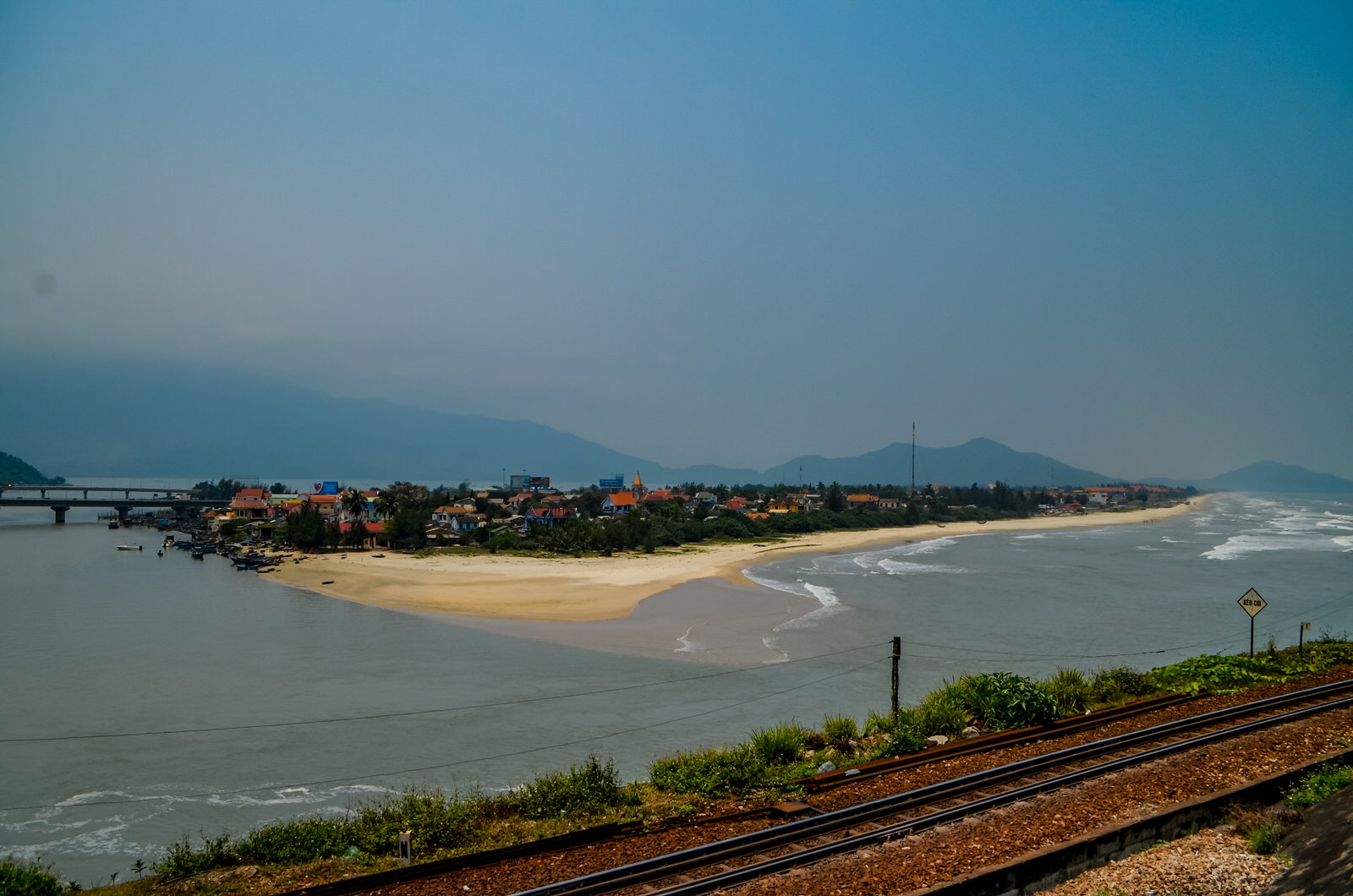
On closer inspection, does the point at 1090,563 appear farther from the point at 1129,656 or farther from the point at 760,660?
the point at 760,660

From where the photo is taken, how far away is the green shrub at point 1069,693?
46.8 feet

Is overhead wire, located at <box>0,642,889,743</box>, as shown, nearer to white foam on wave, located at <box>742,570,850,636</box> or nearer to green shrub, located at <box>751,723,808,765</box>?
white foam on wave, located at <box>742,570,850,636</box>

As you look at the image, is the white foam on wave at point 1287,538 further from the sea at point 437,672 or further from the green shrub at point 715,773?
the green shrub at point 715,773

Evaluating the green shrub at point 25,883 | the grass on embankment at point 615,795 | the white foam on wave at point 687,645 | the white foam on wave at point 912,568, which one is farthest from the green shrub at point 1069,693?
the white foam on wave at point 912,568

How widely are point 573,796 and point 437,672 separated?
52.8 feet

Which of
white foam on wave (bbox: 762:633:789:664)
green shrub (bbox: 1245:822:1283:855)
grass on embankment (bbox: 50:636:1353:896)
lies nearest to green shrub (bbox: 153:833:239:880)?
grass on embankment (bbox: 50:636:1353:896)

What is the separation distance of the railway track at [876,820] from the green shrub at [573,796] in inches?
65.8

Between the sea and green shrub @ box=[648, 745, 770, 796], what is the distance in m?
3.20

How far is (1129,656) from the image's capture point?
25.7 meters

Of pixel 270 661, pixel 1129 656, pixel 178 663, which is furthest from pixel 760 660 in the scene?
pixel 178 663

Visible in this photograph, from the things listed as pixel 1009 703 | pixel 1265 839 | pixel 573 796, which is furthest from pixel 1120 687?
pixel 573 796

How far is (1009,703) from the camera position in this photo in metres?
13.6

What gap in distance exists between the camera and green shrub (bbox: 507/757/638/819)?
10.4m

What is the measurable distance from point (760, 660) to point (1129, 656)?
484 inches
